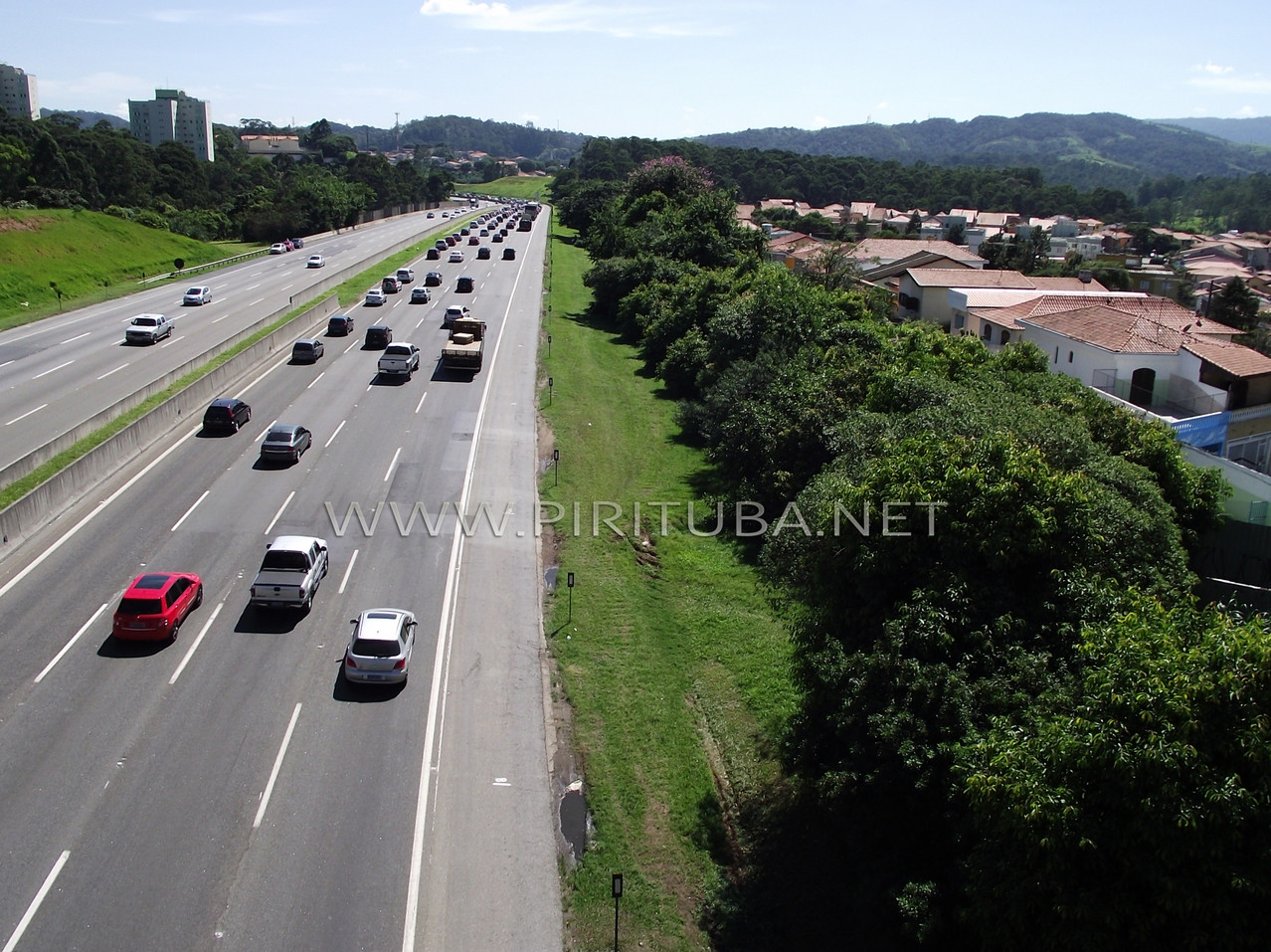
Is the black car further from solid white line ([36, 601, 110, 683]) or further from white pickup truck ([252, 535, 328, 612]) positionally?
solid white line ([36, 601, 110, 683])

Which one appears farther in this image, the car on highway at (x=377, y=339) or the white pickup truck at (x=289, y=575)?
the car on highway at (x=377, y=339)

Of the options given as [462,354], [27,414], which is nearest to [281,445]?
[27,414]

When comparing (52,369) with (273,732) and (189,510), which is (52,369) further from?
(273,732)

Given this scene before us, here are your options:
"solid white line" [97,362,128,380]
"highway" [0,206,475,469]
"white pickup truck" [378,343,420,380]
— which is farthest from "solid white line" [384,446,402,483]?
"solid white line" [97,362,128,380]

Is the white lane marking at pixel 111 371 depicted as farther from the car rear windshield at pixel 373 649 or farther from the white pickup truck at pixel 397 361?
the car rear windshield at pixel 373 649

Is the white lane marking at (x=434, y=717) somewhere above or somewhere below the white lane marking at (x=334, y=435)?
below

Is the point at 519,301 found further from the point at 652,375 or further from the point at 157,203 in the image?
the point at 157,203

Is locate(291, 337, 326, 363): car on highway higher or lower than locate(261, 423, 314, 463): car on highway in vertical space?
higher

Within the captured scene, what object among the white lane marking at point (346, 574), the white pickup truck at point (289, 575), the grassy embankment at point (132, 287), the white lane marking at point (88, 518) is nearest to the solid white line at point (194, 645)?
the white pickup truck at point (289, 575)
